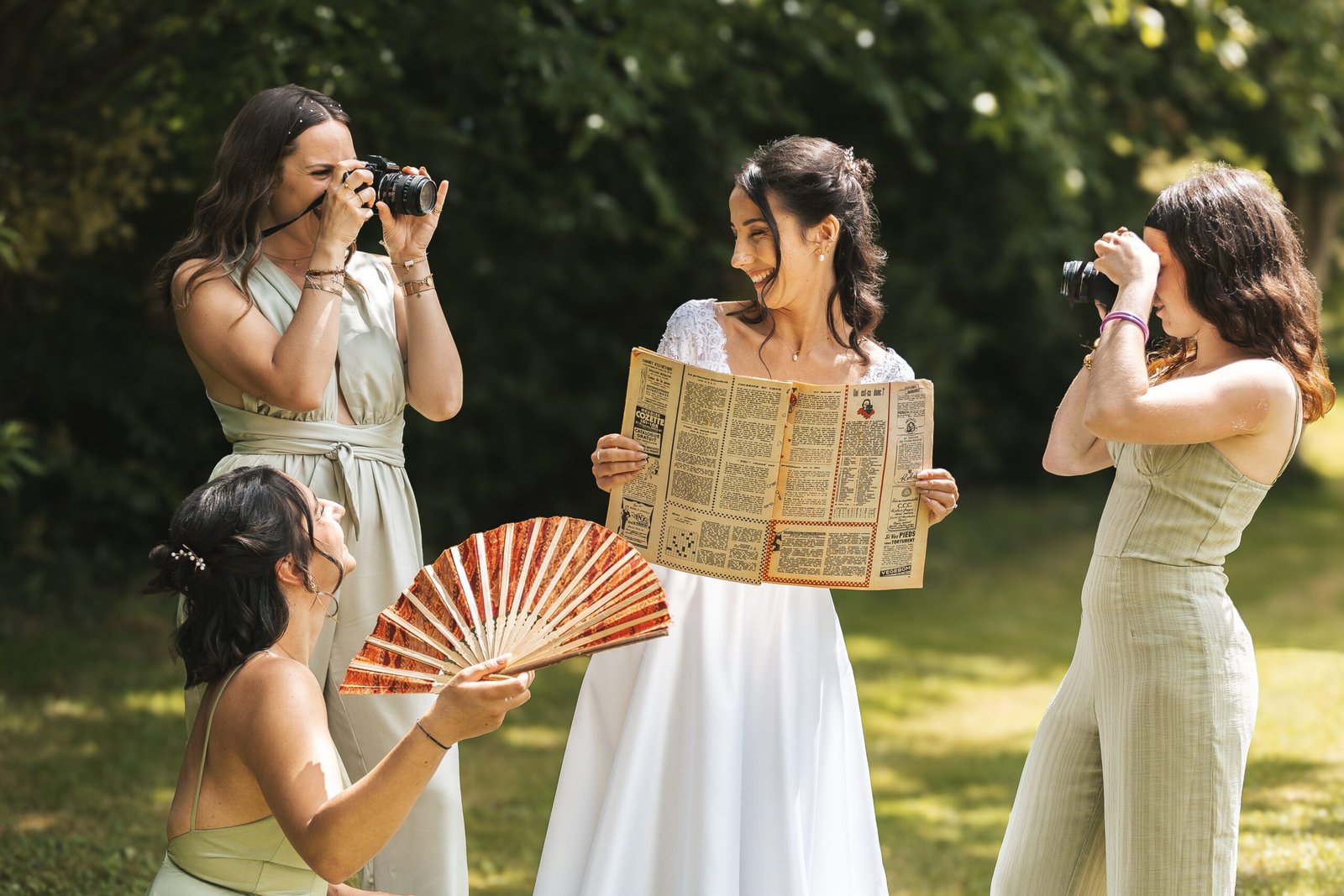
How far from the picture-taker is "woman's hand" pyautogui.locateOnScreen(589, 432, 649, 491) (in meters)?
2.99

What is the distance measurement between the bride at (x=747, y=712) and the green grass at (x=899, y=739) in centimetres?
168

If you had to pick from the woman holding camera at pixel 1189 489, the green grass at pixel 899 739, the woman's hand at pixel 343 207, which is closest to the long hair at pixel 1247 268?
the woman holding camera at pixel 1189 489

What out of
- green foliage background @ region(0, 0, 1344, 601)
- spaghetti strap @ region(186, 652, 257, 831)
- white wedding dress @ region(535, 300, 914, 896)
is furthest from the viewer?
green foliage background @ region(0, 0, 1344, 601)

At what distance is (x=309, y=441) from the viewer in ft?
10.2

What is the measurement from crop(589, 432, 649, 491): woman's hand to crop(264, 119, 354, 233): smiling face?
2.82 feet

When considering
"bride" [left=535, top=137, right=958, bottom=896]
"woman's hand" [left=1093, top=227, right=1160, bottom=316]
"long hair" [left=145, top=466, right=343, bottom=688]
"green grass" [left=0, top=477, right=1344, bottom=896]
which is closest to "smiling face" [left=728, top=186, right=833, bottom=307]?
"bride" [left=535, top=137, right=958, bottom=896]

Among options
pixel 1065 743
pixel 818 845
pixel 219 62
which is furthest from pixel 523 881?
pixel 219 62

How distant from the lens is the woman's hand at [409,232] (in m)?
3.15

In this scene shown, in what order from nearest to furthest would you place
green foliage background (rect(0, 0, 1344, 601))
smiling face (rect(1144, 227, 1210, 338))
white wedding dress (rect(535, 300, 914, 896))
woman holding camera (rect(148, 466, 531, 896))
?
woman holding camera (rect(148, 466, 531, 896))
smiling face (rect(1144, 227, 1210, 338))
white wedding dress (rect(535, 300, 914, 896))
green foliage background (rect(0, 0, 1344, 601))

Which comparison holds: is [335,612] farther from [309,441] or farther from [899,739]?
[899,739]

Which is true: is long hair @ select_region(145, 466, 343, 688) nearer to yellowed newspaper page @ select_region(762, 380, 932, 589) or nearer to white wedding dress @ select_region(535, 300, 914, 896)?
white wedding dress @ select_region(535, 300, 914, 896)

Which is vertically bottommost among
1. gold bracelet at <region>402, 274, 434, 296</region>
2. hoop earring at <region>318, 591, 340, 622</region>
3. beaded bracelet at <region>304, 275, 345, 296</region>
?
hoop earring at <region>318, 591, 340, 622</region>

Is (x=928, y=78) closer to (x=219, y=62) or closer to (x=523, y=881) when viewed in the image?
(x=219, y=62)

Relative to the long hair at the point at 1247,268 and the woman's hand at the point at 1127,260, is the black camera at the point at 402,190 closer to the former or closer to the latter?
the woman's hand at the point at 1127,260
